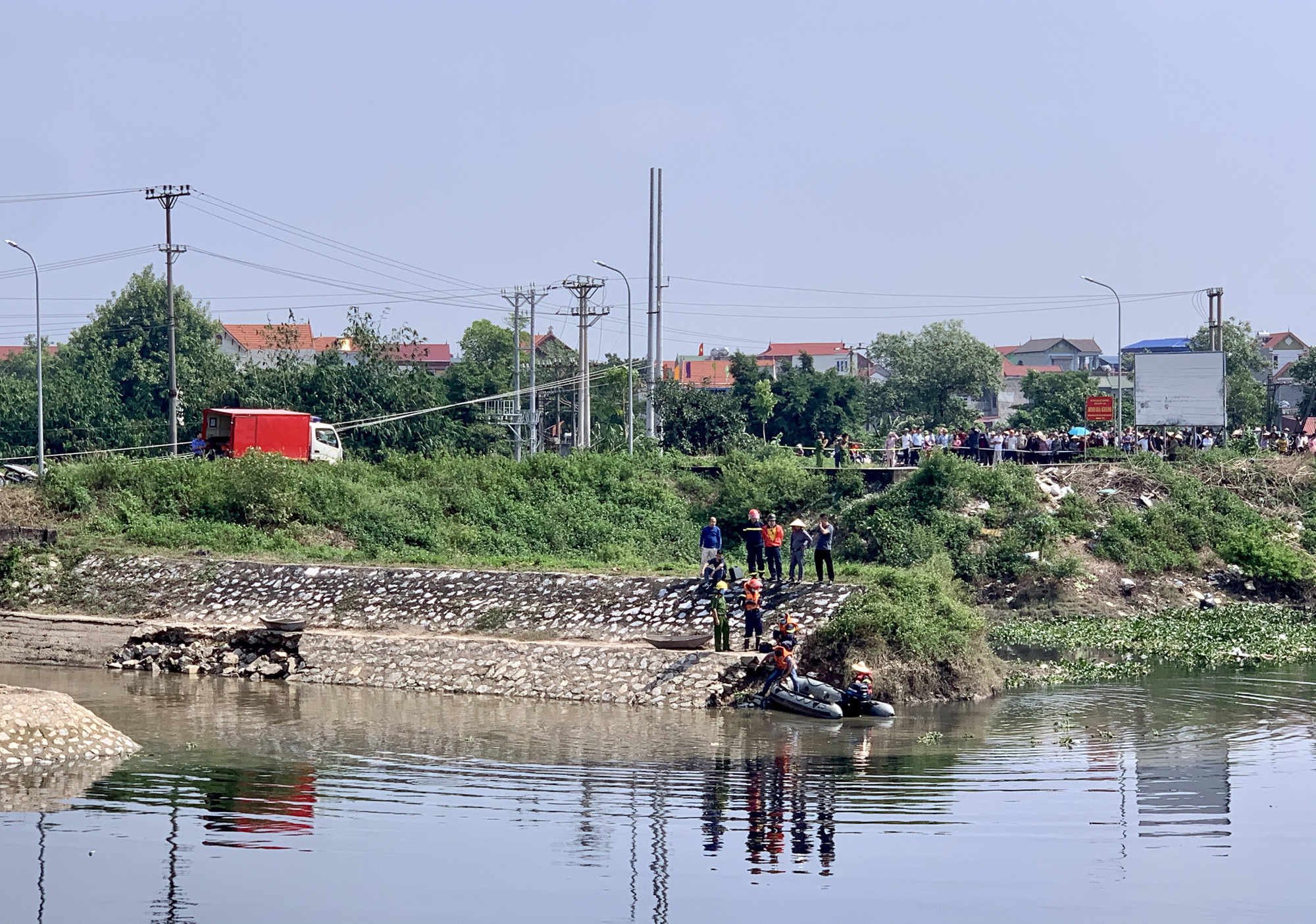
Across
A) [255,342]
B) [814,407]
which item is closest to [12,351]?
[255,342]

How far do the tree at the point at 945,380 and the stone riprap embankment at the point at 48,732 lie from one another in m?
72.8

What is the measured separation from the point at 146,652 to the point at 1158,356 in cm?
3480

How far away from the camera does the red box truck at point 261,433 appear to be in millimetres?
47031

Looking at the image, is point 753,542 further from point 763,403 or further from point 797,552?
point 763,403

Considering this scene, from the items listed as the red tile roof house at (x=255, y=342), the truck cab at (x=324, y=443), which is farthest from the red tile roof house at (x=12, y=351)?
the truck cab at (x=324, y=443)

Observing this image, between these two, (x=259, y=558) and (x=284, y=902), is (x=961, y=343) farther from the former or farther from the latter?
(x=284, y=902)

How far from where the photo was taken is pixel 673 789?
18844 mm

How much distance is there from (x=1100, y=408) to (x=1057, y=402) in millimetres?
23623

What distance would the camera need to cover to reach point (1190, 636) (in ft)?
111

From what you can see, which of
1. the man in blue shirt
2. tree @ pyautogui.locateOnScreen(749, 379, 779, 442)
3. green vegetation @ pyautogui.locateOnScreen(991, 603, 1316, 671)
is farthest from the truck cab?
tree @ pyautogui.locateOnScreen(749, 379, 779, 442)

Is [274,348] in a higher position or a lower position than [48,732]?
higher

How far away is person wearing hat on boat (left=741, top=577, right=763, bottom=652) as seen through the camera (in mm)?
26672

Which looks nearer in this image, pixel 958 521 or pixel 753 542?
pixel 753 542

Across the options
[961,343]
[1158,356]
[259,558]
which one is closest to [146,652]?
[259,558]
